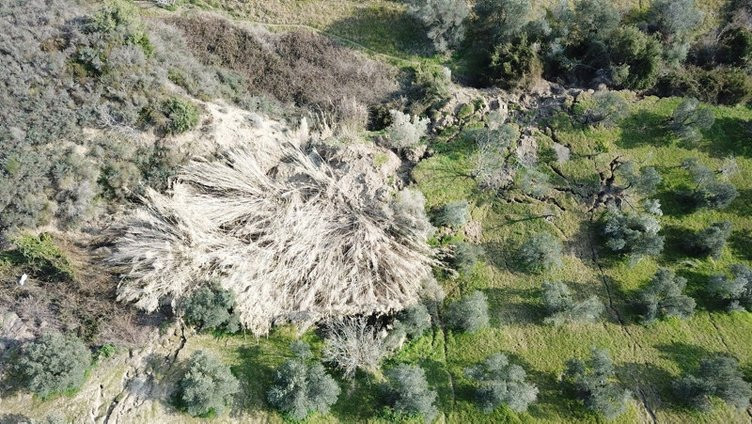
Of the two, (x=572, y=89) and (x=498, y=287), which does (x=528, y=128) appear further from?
(x=498, y=287)

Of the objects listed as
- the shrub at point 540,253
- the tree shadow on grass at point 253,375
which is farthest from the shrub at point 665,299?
the tree shadow on grass at point 253,375

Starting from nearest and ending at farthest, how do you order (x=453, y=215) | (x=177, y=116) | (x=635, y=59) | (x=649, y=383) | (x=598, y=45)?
(x=649, y=383) → (x=453, y=215) → (x=177, y=116) → (x=635, y=59) → (x=598, y=45)

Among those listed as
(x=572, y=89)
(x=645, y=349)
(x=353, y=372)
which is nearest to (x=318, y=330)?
(x=353, y=372)

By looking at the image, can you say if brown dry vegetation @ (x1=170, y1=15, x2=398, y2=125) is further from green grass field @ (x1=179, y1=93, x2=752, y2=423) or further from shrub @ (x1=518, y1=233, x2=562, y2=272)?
shrub @ (x1=518, y1=233, x2=562, y2=272)

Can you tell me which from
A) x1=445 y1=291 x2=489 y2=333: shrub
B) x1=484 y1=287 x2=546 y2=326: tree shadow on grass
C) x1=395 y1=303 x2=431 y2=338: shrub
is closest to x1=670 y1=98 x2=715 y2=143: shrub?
x1=484 y1=287 x2=546 y2=326: tree shadow on grass

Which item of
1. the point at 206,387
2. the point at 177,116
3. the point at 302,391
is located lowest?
the point at 206,387

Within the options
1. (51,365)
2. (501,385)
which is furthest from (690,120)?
(51,365)

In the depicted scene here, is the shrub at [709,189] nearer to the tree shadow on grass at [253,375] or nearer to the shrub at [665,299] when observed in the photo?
the shrub at [665,299]

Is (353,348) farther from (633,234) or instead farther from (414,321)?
(633,234)
